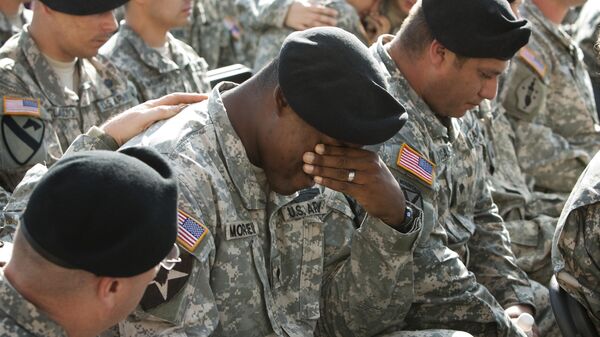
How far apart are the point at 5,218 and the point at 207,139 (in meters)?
0.83

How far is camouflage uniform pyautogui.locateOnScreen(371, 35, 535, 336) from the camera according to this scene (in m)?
3.44

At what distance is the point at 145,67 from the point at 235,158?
2.50m

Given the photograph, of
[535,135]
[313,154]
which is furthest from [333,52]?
[535,135]

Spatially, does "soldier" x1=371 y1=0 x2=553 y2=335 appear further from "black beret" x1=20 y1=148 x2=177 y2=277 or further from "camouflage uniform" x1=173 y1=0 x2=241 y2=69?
"camouflage uniform" x1=173 y1=0 x2=241 y2=69

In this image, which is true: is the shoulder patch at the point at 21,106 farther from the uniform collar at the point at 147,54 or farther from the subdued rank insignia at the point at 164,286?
the subdued rank insignia at the point at 164,286

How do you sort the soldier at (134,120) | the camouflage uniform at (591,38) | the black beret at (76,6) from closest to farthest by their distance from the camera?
the soldier at (134,120), the black beret at (76,6), the camouflage uniform at (591,38)

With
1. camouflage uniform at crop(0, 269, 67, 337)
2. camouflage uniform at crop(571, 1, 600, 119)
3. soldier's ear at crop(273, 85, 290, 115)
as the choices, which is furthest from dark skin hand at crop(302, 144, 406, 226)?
camouflage uniform at crop(571, 1, 600, 119)

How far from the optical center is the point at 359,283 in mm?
3115

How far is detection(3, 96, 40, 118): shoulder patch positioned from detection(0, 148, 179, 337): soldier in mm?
2090

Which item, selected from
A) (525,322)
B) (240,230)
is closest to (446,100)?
(525,322)

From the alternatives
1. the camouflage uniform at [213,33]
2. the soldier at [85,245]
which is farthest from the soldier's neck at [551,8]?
the soldier at [85,245]

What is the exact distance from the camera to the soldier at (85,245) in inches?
78.1

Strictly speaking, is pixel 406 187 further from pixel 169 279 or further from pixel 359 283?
pixel 169 279

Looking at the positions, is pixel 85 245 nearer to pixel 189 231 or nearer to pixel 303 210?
pixel 189 231
